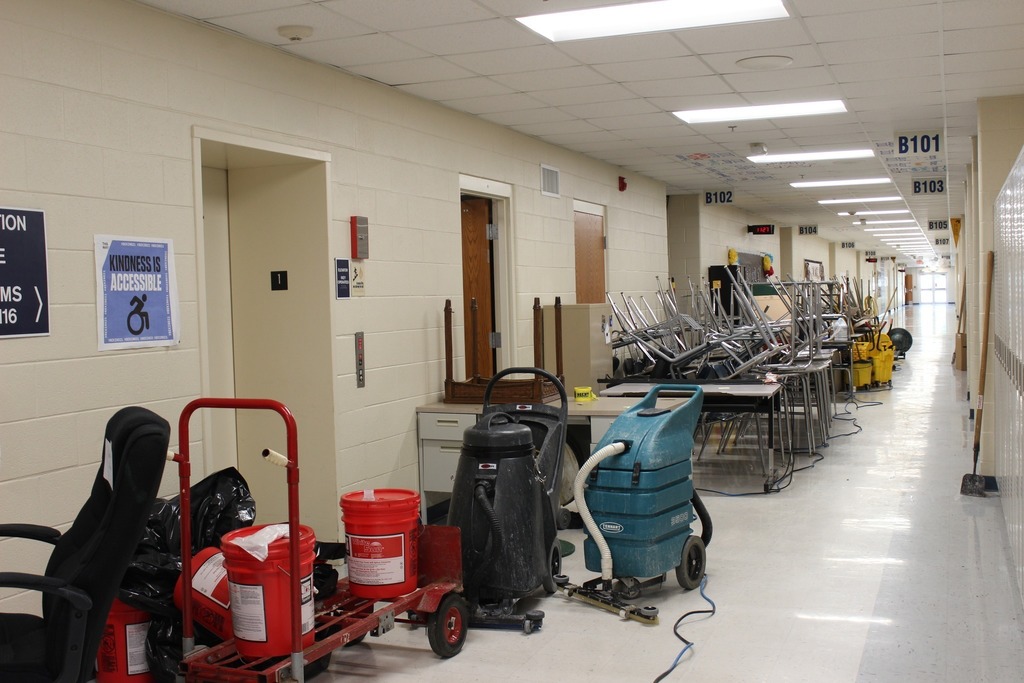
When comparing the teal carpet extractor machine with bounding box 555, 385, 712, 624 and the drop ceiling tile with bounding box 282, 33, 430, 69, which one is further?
the drop ceiling tile with bounding box 282, 33, 430, 69

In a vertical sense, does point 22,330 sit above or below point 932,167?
below

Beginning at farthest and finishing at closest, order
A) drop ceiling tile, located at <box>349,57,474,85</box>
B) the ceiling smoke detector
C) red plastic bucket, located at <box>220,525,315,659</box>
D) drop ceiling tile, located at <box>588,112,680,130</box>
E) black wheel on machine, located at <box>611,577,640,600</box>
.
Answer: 1. drop ceiling tile, located at <box>588,112,680,130</box>
2. drop ceiling tile, located at <box>349,57,474,85</box>
3. the ceiling smoke detector
4. black wheel on machine, located at <box>611,577,640,600</box>
5. red plastic bucket, located at <box>220,525,315,659</box>

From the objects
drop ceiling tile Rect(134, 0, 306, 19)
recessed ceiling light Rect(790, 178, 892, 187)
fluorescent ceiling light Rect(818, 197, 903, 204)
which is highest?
fluorescent ceiling light Rect(818, 197, 903, 204)

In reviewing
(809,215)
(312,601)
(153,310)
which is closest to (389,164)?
(153,310)

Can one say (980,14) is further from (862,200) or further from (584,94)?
(862,200)

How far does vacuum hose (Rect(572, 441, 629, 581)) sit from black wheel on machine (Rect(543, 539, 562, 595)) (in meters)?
0.24

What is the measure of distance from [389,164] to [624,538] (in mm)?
2755

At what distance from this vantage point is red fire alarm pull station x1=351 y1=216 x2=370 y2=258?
5.23 meters

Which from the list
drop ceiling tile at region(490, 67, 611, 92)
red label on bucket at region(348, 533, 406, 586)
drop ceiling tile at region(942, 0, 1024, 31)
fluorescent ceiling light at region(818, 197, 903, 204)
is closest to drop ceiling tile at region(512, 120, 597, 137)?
drop ceiling tile at region(490, 67, 611, 92)

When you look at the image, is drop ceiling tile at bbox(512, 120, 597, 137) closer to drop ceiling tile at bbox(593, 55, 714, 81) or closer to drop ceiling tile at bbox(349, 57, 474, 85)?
drop ceiling tile at bbox(593, 55, 714, 81)

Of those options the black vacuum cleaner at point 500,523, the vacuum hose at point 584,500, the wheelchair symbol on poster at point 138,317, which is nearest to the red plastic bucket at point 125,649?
the wheelchair symbol on poster at point 138,317

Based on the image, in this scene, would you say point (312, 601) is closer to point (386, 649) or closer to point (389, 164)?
point (386, 649)

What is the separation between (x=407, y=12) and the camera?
4199 millimetres

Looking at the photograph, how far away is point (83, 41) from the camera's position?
363 centimetres
